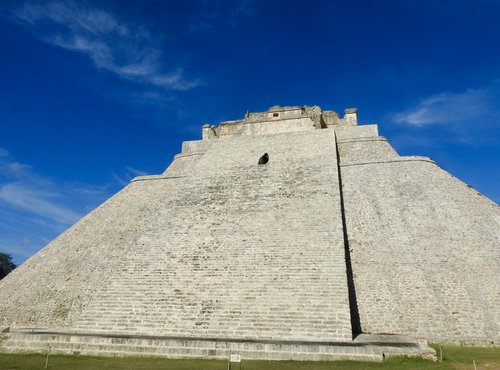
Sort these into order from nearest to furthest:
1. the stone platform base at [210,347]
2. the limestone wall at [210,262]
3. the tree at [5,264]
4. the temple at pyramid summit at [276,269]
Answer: the stone platform base at [210,347]
the temple at pyramid summit at [276,269]
the limestone wall at [210,262]
the tree at [5,264]

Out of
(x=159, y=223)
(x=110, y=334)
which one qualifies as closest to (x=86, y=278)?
(x=159, y=223)

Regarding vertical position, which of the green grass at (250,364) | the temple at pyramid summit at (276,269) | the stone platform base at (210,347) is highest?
the temple at pyramid summit at (276,269)

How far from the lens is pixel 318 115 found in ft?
60.3

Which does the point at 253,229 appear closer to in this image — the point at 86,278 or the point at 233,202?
the point at 233,202

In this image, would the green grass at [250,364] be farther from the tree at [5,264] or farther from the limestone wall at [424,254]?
the tree at [5,264]

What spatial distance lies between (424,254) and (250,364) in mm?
5071

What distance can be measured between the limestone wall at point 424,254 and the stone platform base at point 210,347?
86cm

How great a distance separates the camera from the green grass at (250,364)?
231 inches

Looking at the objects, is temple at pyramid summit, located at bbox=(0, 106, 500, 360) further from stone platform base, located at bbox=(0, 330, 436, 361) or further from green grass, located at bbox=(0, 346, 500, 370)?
green grass, located at bbox=(0, 346, 500, 370)

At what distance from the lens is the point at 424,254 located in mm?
9219

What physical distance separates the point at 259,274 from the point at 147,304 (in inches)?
95.1

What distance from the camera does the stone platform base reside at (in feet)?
20.6

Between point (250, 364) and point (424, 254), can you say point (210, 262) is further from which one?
point (424, 254)

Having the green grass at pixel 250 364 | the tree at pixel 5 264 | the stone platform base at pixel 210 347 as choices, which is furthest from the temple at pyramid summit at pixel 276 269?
the tree at pixel 5 264
